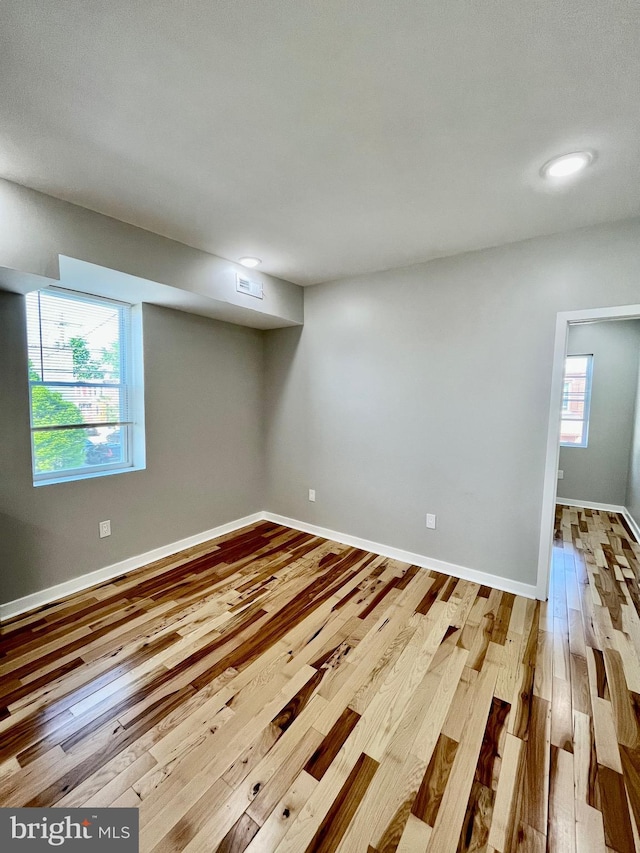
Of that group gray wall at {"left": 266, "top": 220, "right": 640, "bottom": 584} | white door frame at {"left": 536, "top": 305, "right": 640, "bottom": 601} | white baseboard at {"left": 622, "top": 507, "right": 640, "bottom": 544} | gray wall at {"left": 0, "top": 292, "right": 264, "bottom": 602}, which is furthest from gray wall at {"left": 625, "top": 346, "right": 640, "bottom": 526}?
Answer: gray wall at {"left": 0, "top": 292, "right": 264, "bottom": 602}

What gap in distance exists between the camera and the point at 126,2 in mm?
1022

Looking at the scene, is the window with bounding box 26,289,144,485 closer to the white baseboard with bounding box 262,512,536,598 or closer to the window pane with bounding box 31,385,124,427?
the window pane with bounding box 31,385,124,427

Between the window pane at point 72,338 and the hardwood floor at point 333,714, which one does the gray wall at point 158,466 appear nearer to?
the window pane at point 72,338

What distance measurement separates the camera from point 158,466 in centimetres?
313

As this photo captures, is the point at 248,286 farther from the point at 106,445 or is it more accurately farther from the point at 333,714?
the point at 333,714

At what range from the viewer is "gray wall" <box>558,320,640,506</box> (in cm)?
458

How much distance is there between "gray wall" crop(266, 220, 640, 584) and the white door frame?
0.17ft

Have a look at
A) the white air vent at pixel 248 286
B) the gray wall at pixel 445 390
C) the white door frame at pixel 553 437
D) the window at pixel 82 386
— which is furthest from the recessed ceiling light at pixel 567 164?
the window at pixel 82 386

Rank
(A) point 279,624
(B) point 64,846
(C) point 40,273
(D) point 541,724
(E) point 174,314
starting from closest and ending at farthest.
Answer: (B) point 64,846, (D) point 541,724, (C) point 40,273, (A) point 279,624, (E) point 174,314

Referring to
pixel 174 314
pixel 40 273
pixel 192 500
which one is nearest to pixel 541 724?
pixel 192 500

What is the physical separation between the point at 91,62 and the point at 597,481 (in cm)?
623

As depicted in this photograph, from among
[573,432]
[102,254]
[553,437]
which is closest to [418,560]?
[553,437]

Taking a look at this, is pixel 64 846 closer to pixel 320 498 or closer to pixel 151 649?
pixel 151 649

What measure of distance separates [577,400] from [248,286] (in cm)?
481
